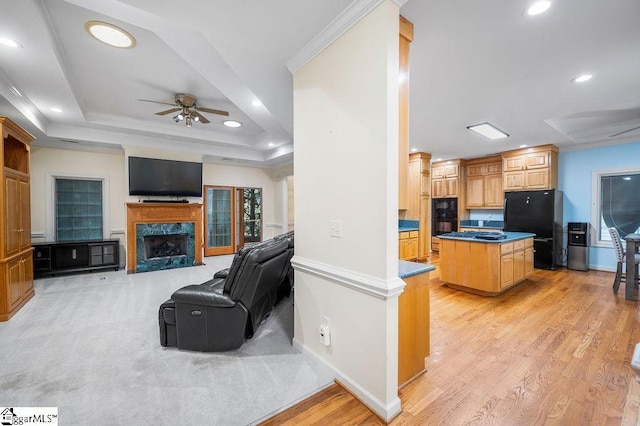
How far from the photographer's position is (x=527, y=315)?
128 inches

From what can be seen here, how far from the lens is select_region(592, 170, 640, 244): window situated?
504 centimetres

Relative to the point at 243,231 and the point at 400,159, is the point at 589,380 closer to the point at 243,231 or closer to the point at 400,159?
the point at 400,159

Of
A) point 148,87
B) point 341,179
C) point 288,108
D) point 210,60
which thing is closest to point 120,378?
point 341,179

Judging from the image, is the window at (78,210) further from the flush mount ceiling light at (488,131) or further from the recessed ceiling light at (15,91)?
the flush mount ceiling light at (488,131)

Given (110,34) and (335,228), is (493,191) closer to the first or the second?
(335,228)

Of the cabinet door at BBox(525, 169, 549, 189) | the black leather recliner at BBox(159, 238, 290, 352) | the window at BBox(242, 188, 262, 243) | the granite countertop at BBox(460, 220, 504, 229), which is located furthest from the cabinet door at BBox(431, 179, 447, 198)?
the black leather recliner at BBox(159, 238, 290, 352)

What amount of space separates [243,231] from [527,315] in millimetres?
6515

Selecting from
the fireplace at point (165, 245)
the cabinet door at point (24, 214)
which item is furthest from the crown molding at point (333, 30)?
the fireplace at point (165, 245)

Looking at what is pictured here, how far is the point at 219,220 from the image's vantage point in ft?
23.9

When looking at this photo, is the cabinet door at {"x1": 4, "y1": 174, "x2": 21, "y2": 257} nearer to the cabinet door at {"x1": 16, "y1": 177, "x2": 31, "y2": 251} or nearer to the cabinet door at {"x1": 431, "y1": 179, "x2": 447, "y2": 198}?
the cabinet door at {"x1": 16, "y1": 177, "x2": 31, "y2": 251}

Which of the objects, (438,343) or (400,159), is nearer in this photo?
(400,159)

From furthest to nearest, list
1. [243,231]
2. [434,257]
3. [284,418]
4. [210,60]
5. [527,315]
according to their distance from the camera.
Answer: [243,231], [434,257], [527,315], [210,60], [284,418]

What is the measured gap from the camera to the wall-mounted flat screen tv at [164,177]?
5.34 meters

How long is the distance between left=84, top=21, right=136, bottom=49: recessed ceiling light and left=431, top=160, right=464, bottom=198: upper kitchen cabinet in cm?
685
